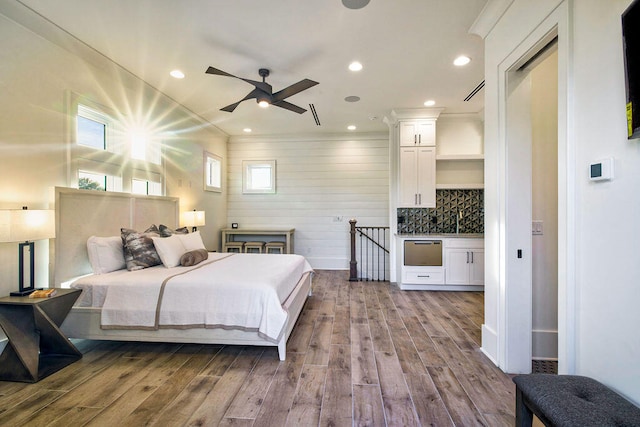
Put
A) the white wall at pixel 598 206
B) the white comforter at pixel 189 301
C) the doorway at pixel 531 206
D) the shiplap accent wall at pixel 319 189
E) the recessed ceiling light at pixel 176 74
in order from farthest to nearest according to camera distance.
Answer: the shiplap accent wall at pixel 319 189 < the recessed ceiling light at pixel 176 74 < the white comforter at pixel 189 301 < the doorway at pixel 531 206 < the white wall at pixel 598 206

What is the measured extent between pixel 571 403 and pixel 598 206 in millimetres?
880

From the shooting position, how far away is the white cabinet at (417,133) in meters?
4.71

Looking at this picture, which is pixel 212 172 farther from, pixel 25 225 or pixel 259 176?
pixel 25 225

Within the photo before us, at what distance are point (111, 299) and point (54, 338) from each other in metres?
0.46

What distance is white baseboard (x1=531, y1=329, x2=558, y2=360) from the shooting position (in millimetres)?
2414

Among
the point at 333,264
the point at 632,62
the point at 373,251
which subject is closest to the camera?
the point at 632,62

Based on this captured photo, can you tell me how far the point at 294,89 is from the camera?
2.99m

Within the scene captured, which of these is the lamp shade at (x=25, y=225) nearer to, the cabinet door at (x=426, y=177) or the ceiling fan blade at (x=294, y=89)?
the ceiling fan blade at (x=294, y=89)

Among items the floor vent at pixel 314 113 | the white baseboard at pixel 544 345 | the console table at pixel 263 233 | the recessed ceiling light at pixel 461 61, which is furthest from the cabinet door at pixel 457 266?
the floor vent at pixel 314 113

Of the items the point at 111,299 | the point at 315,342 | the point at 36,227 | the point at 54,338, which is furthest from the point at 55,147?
the point at 315,342

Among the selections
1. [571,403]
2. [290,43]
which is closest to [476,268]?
[571,403]

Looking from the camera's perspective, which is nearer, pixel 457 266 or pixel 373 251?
pixel 457 266

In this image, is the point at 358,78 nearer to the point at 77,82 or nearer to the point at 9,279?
the point at 77,82

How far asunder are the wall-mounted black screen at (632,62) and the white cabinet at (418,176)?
3.65 m
